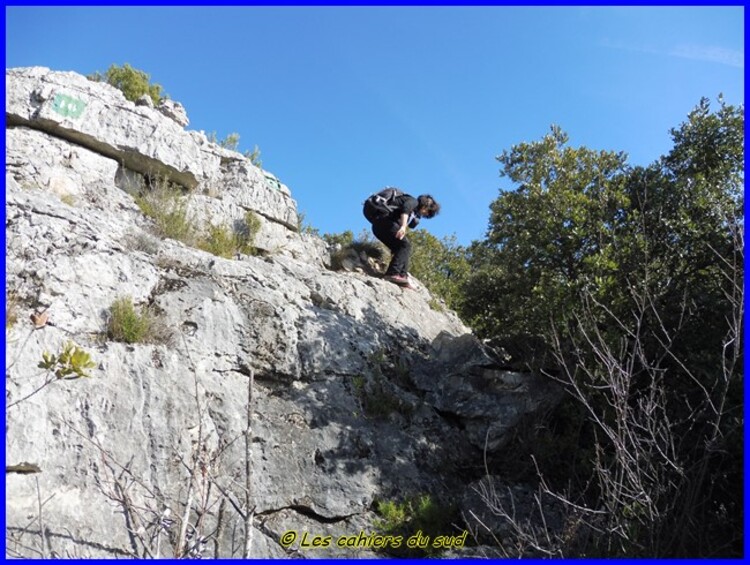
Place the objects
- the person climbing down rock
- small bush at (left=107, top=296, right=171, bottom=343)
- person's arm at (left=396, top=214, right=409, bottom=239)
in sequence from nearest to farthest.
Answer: small bush at (left=107, top=296, right=171, bottom=343)
person's arm at (left=396, top=214, right=409, bottom=239)
the person climbing down rock

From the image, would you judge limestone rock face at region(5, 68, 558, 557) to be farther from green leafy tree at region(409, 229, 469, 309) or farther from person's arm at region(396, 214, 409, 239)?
green leafy tree at region(409, 229, 469, 309)

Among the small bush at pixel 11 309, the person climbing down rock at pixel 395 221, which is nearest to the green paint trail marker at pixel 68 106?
the small bush at pixel 11 309

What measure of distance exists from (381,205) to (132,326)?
4524 millimetres

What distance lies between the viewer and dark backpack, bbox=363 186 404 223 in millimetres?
8555

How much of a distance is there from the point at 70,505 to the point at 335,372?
2802 mm

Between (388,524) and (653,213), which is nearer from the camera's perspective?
(388,524)

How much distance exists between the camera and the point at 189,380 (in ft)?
16.3

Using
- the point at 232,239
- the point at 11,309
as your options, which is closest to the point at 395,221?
the point at 232,239

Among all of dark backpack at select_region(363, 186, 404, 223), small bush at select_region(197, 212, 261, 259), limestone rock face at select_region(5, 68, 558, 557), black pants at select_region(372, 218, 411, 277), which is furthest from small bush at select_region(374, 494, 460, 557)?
dark backpack at select_region(363, 186, 404, 223)

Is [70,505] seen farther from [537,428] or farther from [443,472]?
[537,428]

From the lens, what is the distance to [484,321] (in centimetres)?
808

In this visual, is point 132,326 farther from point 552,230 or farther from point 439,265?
point 439,265

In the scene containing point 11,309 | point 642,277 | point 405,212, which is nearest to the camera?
point 11,309

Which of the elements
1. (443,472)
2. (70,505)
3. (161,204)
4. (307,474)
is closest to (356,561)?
(307,474)
